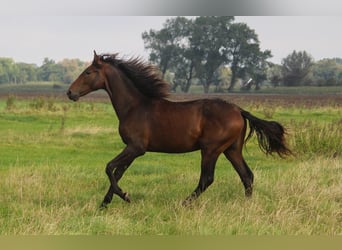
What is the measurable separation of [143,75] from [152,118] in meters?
0.58

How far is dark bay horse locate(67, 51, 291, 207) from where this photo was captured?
452 centimetres

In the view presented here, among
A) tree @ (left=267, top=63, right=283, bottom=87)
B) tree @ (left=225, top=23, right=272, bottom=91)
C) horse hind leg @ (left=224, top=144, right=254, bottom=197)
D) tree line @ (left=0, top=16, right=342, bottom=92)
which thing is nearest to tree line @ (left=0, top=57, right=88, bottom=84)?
tree line @ (left=0, top=16, right=342, bottom=92)

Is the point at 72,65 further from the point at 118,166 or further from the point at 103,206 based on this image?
the point at 103,206

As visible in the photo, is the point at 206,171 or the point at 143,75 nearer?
the point at 206,171

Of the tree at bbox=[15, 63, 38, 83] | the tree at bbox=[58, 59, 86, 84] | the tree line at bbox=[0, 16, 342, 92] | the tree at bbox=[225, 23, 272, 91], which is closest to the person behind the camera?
the tree at bbox=[58, 59, 86, 84]

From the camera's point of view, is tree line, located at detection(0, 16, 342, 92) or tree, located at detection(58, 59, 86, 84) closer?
tree, located at detection(58, 59, 86, 84)

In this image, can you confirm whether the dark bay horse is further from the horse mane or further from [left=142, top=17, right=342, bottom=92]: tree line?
[left=142, top=17, right=342, bottom=92]: tree line

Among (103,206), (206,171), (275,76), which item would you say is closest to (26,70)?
(103,206)

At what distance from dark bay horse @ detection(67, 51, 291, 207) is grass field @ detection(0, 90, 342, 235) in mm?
449

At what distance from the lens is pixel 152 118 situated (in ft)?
14.9

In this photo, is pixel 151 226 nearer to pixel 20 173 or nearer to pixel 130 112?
pixel 130 112

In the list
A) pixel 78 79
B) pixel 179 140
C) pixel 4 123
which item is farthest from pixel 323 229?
pixel 4 123

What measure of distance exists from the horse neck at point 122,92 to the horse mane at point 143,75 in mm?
69

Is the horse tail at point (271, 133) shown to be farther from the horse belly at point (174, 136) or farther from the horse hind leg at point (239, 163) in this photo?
the horse belly at point (174, 136)
